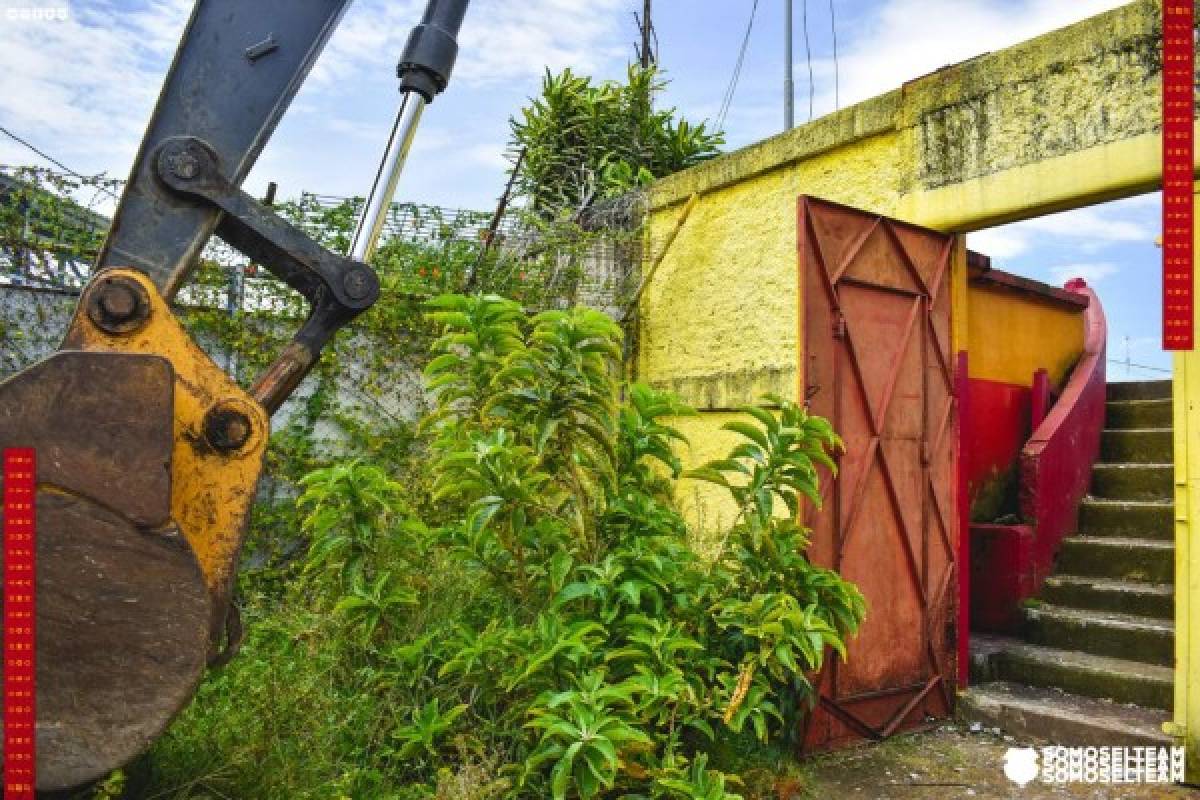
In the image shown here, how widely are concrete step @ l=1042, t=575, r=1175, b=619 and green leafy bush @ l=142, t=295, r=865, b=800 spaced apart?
9.69ft

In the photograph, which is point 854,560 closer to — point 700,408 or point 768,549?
point 768,549

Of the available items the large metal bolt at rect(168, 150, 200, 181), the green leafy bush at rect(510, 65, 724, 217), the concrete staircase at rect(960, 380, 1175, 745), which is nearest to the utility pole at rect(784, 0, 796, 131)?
the green leafy bush at rect(510, 65, 724, 217)

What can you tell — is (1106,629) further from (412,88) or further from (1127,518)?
(412,88)

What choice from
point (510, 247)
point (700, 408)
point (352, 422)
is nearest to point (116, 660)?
point (352, 422)

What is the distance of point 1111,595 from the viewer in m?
6.13

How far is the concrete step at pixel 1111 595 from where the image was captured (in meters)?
5.87

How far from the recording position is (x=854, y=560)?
16.4 ft

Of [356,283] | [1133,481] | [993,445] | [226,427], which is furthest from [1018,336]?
[226,427]

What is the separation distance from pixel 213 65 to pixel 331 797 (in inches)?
93.1

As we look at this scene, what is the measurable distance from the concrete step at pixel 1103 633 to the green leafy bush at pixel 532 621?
2607mm

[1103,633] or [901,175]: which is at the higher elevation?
[901,175]

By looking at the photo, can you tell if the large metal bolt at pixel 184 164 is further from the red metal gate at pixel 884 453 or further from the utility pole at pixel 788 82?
the utility pole at pixel 788 82

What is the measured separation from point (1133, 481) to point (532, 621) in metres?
5.47

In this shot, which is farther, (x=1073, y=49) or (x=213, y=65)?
(x=1073, y=49)
